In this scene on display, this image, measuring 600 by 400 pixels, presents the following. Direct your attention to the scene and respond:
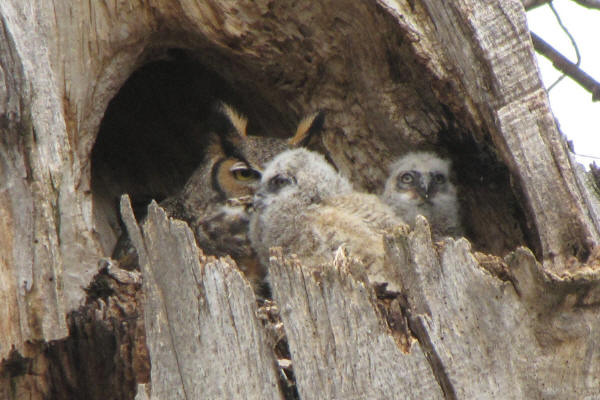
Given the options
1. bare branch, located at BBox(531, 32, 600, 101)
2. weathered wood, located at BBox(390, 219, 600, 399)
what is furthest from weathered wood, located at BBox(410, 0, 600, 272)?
bare branch, located at BBox(531, 32, 600, 101)

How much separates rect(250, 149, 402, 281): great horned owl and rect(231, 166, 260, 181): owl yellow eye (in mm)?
414

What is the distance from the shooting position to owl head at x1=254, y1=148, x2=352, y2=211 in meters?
2.86

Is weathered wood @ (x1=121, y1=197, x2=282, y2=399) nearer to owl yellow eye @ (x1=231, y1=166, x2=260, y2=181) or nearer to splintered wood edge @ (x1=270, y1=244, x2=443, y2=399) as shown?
splintered wood edge @ (x1=270, y1=244, x2=443, y2=399)

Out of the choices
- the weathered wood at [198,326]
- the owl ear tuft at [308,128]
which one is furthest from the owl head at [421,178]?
the weathered wood at [198,326]

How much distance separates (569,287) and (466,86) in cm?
82

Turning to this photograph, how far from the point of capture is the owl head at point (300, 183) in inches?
112

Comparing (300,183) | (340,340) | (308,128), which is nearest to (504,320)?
(340,340)

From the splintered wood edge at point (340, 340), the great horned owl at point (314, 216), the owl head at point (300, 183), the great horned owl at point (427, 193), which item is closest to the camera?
the splintered wood edge at point (340, 340)

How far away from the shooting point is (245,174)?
355 cm

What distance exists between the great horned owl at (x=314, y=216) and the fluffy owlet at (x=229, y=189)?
0.83 feet

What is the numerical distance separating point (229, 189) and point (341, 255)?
1.53 meters

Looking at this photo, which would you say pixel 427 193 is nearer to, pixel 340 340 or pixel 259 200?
pixel 259 200

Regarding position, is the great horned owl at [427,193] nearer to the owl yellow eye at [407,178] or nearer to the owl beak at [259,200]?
the owl yellow eye at [407,178]

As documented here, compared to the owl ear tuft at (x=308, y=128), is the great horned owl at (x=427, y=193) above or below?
below
